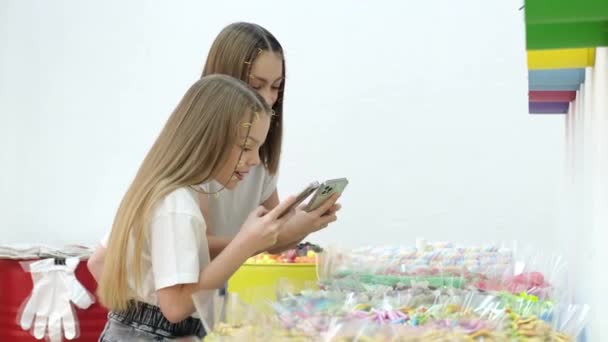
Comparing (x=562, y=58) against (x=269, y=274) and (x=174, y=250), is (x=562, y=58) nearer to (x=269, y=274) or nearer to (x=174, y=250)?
(x=174, y=250)

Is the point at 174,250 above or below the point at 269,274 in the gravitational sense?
above

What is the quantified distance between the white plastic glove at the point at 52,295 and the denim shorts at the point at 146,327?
6.13 ft

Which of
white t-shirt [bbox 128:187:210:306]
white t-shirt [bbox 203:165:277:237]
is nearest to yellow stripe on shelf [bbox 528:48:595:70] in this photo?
white t-shirt [bbox 128:187:210:306]

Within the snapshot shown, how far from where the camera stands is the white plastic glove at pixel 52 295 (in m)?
3.30

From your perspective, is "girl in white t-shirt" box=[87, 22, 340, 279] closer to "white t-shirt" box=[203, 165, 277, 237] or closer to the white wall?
"white t-shirt" box=[203, 165, 277, 237]

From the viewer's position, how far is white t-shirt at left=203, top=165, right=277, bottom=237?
1800 mm

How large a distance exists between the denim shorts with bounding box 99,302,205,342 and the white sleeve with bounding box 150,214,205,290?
0.11m

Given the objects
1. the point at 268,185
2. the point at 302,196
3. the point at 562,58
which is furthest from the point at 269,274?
the point at 562,58

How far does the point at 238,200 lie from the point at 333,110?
6.61ft

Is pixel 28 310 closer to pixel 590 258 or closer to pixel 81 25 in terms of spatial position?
pixel 81 25

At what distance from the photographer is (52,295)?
130 inches

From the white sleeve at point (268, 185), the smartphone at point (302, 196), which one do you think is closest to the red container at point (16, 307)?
the white sleeve at point (268, 185)

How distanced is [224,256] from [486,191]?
7.78ft

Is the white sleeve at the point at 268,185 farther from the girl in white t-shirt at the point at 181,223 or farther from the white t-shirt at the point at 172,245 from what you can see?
the white t-shirt at the point at 172,245
